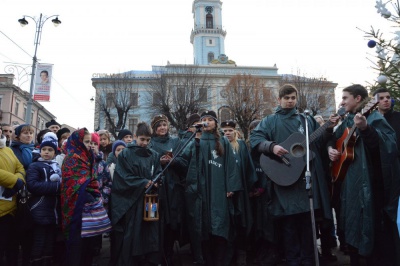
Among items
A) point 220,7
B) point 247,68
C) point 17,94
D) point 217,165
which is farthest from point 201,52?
point 217,165

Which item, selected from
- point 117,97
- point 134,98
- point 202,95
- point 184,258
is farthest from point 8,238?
point 134,98

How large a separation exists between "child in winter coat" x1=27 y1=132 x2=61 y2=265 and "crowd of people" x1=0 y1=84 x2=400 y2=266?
0.01 metres

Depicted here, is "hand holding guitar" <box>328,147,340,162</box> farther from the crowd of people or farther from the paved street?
the paved street

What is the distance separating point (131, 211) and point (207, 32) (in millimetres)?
59139

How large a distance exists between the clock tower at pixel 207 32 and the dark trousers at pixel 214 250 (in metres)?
55.4

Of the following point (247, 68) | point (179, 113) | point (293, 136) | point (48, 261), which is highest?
point (247, 68)

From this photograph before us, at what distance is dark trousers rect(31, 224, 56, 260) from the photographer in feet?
13.1

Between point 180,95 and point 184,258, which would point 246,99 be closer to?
point 180,95

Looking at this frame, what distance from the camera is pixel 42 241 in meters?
4.07

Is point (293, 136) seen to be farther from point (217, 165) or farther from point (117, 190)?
point (117, 190)

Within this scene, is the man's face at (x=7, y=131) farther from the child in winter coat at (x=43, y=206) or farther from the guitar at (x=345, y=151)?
the guitar at (x=345, y=151)

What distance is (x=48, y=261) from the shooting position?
4031 mm

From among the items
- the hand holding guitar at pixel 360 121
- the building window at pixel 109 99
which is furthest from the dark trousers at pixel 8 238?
the building window at pixel 109 99

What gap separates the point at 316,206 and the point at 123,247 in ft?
8.04
